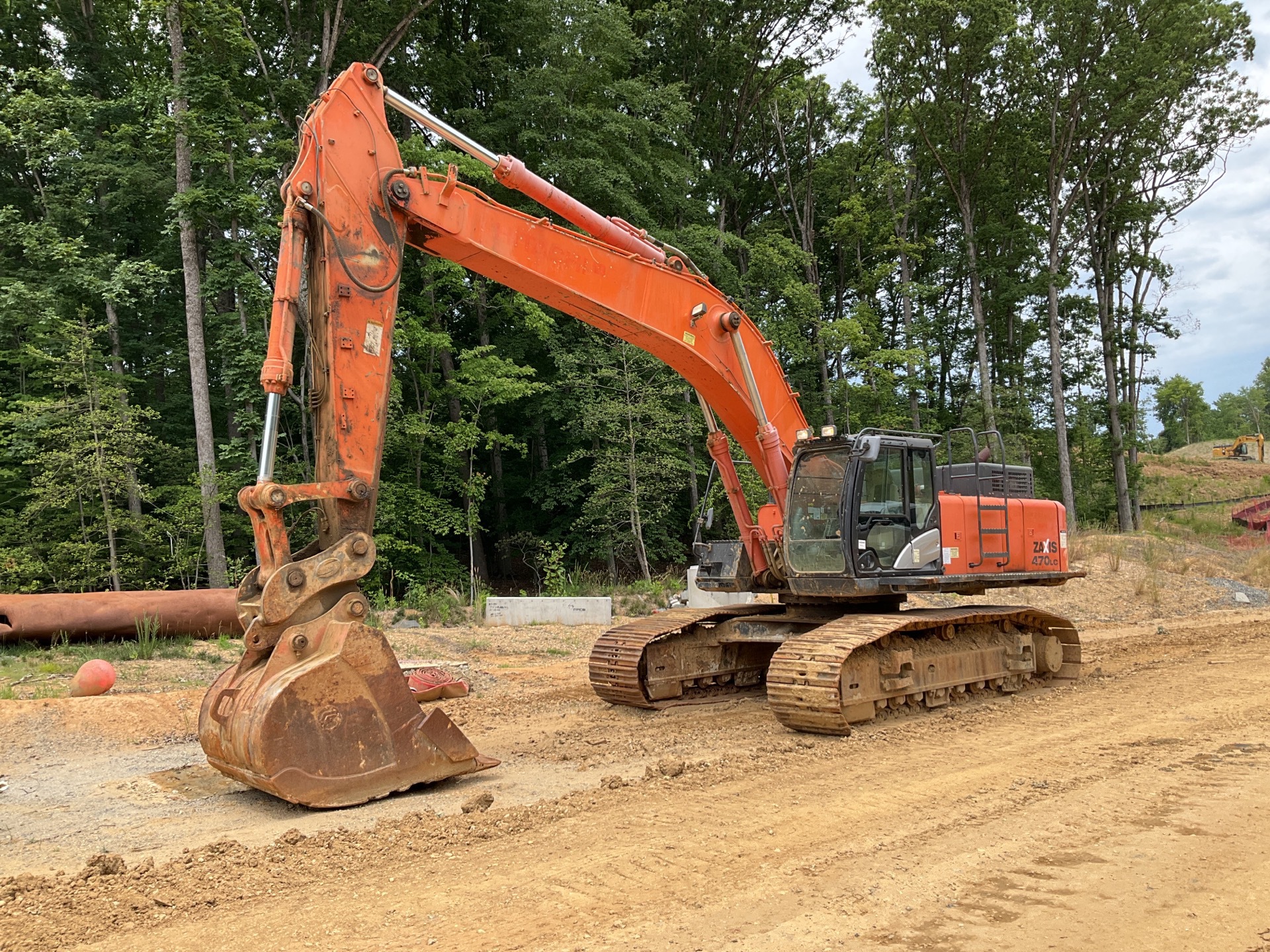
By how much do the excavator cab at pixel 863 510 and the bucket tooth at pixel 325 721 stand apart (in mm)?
3759

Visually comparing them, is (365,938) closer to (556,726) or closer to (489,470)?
(556,726)

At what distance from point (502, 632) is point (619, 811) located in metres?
8.76

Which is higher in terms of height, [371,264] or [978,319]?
[978,319]

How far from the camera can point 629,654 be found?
28.3 ft

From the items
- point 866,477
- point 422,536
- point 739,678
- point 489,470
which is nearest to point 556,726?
point 739,678

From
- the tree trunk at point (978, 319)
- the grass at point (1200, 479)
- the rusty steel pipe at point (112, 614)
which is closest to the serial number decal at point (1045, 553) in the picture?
the rusty steel pipe at point (112, 614)

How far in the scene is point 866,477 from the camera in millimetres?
7945

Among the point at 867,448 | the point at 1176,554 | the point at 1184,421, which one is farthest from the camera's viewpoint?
the point at 1184,421

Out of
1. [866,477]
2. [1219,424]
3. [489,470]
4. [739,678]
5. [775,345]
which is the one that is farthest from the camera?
[1219,424]

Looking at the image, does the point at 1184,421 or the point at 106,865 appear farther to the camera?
the point at 1184,421

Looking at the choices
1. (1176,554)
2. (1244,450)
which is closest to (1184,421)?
(1244,450)

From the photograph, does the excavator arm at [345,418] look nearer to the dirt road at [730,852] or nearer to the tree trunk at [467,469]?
the dirt road at [730,852]

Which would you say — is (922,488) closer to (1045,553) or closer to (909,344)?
(1045,553)

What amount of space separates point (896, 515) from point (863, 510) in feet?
1.45
